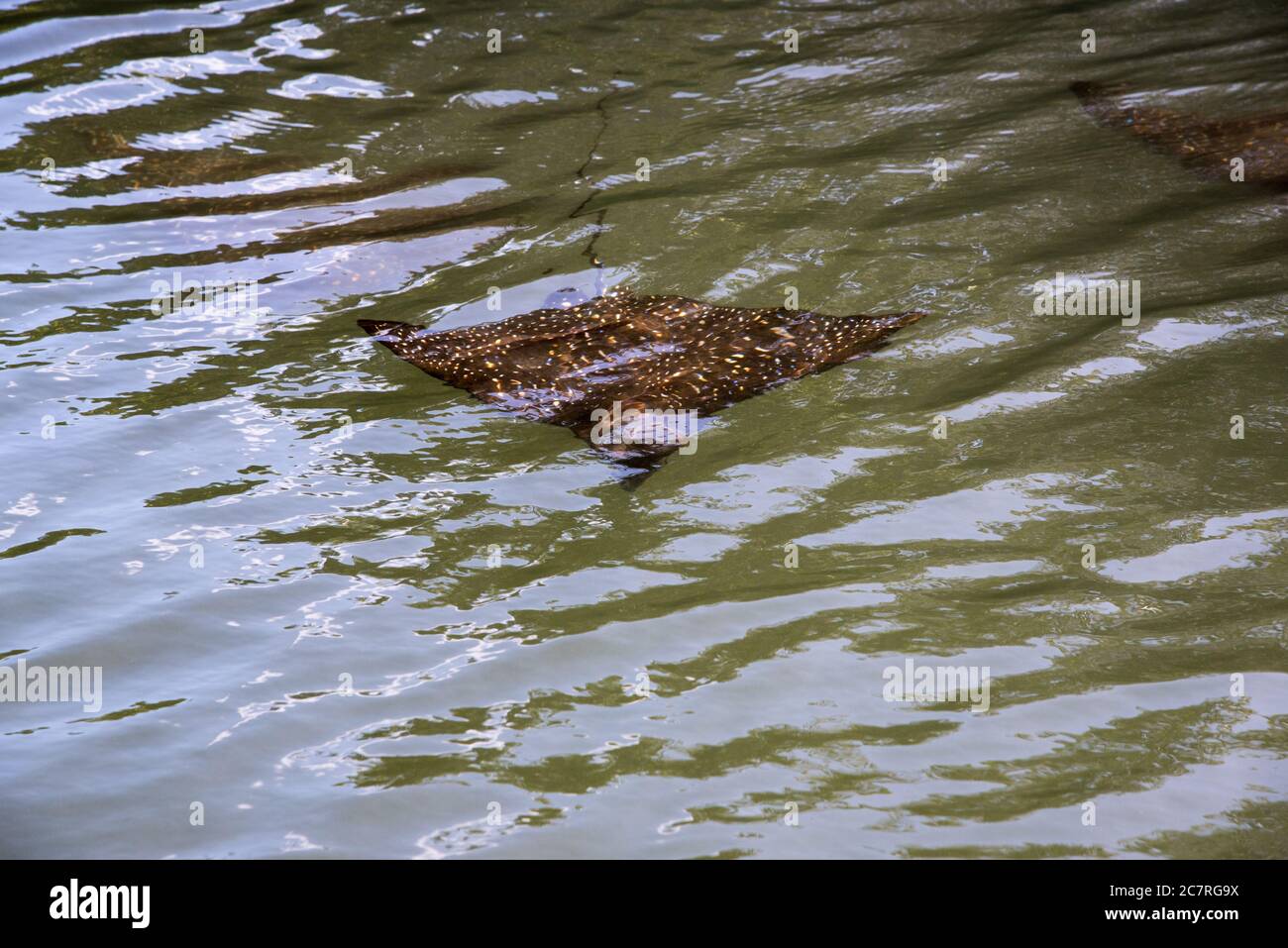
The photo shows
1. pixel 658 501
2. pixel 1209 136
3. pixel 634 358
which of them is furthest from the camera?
pixel 1209 136

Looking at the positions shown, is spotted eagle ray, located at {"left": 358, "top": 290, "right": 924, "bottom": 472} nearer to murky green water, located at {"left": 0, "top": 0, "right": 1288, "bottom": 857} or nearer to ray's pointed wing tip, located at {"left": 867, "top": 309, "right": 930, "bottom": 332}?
ray's pointed wing tip, located at {"left": 867, "top": 309, "right": 930, "bottom": 332}

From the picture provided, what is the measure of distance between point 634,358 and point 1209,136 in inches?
177

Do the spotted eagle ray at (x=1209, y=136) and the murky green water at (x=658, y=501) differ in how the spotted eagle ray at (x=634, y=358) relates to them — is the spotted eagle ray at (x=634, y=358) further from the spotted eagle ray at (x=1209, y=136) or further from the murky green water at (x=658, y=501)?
the spotted eagle ray at (x=1209, y=136)

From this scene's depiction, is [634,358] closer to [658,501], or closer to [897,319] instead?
[658,501]

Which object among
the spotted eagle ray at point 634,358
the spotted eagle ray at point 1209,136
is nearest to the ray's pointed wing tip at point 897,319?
the spotted eagle ray at point 634,358

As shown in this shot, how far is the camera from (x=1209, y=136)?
7.08 meters

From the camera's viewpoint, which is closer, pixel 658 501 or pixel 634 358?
pixel 658 501

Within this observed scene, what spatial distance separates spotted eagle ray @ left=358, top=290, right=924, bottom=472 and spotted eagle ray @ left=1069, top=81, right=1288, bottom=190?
9.02 ft

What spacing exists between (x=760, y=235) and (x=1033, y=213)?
5.33 ft

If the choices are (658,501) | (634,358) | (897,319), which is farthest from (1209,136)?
(658,501)
